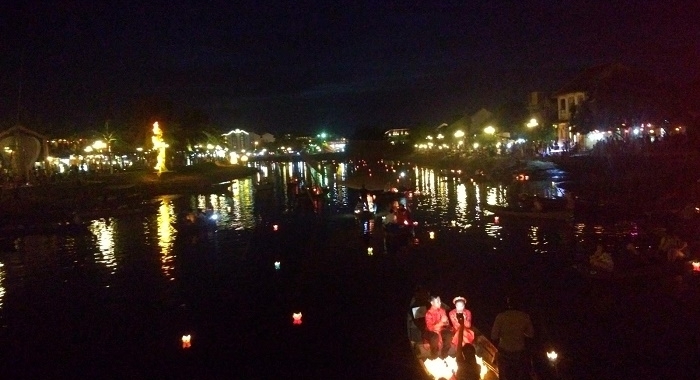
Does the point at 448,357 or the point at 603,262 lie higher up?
the point at 603,262

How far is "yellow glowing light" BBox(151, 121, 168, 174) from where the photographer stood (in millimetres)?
85625

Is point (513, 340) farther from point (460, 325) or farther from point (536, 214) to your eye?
point (536, 214)

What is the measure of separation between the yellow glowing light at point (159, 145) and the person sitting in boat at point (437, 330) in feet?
243

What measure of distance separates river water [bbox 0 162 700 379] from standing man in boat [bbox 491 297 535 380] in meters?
1.49

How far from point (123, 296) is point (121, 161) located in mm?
92515

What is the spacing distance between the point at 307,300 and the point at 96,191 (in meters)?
40.2

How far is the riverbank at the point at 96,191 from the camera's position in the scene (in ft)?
146

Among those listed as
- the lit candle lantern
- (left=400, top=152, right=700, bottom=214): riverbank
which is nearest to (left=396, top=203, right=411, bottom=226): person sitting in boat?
(left=400, top=152, right=700, bottom=214): riverbank

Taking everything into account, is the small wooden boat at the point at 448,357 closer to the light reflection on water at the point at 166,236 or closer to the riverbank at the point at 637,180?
the light reflection on water at the point at 166,236

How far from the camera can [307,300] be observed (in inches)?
886

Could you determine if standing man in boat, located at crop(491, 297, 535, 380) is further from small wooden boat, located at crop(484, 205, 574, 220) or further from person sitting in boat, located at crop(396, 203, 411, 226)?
small wooden boat, located at crop(484, 205, 574, 220)

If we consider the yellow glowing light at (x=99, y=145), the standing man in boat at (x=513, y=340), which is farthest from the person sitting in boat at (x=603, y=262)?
the yellow glowing light at (x=99, y=145)

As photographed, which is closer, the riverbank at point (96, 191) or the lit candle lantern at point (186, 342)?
the lit candle lantern at point (186, 342)

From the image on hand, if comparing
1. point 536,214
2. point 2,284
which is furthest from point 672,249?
point 2,284
